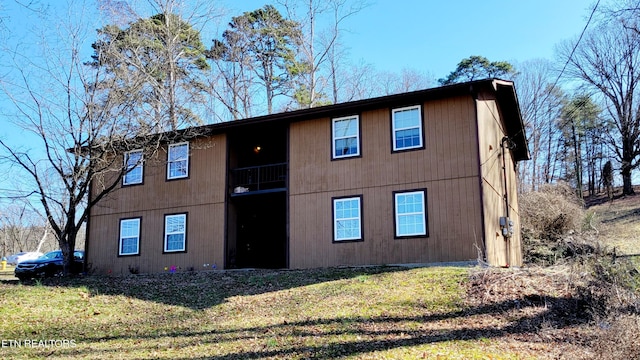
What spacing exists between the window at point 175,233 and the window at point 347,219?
18.2 feet

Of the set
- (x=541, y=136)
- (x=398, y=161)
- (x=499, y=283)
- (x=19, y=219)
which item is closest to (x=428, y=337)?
(x=499, y=283)

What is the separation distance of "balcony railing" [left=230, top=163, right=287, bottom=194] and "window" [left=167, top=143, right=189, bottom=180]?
1786 millimetres

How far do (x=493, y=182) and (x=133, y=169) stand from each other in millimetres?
12414

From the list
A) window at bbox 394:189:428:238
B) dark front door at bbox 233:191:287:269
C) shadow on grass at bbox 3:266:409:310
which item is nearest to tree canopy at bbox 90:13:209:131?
dark front door at bbox 233:191:287:269

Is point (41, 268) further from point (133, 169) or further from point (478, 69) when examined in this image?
point (478, 69)

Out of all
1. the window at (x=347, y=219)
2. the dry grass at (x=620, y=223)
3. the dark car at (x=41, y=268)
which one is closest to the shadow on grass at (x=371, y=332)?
the window at (x=347, y=219)

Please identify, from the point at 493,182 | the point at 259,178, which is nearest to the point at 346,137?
the point at 259,178

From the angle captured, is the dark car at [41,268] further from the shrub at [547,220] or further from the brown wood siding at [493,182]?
the shrub at [547,220]

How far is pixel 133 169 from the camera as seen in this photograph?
18656 mm

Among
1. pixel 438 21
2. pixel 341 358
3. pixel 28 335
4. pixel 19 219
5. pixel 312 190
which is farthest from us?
pixel 19 219

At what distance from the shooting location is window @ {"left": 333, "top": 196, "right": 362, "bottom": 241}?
49.4 feet

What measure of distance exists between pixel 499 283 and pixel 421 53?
18824 mm

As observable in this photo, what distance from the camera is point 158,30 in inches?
1081

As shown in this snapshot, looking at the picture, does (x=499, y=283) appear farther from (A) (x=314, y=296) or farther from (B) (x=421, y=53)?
(B) (x=421, y=53)
